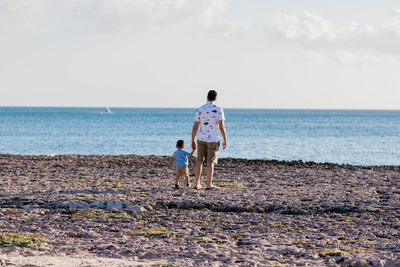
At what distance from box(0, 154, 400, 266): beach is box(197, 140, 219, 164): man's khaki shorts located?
801 mm

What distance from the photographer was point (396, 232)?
951 cm

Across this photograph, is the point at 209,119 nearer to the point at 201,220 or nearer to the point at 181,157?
the point at 181,157

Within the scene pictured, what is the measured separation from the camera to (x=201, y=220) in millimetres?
10352

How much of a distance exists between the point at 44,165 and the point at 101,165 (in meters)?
2.02

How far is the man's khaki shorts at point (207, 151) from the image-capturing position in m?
13.2

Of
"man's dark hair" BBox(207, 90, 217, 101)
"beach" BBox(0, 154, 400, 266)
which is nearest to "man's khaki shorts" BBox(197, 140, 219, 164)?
"beach" BBox(0, 154, 400, 266)

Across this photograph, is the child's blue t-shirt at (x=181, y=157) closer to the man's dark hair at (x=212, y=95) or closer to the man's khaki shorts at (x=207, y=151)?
the man's khaki shorts at (x=207, y=151)

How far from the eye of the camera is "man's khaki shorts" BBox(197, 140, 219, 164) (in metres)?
13.2

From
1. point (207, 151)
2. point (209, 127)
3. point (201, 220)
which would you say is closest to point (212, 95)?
point (209, 127)

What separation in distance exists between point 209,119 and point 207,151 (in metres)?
0.76

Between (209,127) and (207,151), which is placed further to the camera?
(207,151)

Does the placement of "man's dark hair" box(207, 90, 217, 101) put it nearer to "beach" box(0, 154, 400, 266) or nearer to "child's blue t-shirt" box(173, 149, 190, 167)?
"child's blue t-shirt" box(173, 149, 190, 167)

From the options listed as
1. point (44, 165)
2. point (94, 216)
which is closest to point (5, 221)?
point (94, 216)

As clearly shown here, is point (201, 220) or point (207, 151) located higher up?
point (207, 151)
